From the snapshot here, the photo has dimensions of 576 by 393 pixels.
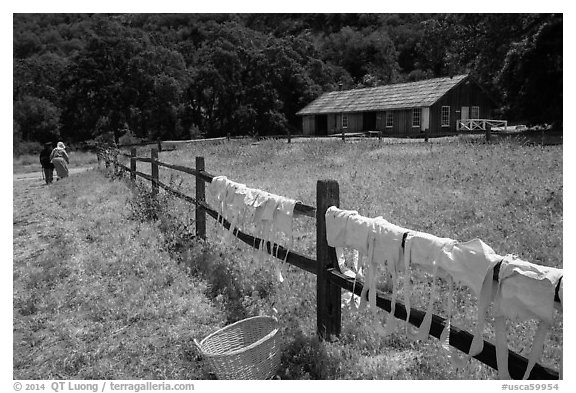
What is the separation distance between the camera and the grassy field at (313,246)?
3.71m

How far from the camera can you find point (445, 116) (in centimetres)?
3206

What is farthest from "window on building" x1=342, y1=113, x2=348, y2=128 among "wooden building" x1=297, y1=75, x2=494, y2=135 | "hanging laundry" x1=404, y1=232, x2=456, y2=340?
"hanging laundry" x1=404, y1=232, x2=456, y2=340

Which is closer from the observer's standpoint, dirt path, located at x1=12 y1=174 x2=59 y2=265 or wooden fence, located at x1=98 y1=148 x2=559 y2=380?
wooden fence, located at x1=98 y1=148 x2=559 y2=380

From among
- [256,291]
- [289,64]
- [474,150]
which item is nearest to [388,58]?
[289,64]

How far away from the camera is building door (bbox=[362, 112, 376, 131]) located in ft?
118

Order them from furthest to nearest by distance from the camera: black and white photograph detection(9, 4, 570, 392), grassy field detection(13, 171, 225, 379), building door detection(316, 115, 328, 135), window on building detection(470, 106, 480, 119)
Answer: building door detection(316, 115, 328, 135), window on building detection(470, 106, 480, 119), grassy field detection(13, 171, 225, 379), black and white photograph detection(9, 4, 570, 392)

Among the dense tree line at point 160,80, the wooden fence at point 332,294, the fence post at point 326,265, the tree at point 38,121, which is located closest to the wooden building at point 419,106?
the dense tree line at point 160,80

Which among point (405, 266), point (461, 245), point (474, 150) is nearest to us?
point (461, 245)

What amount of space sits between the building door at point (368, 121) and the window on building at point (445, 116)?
5.65 metres

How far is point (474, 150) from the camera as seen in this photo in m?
13.6

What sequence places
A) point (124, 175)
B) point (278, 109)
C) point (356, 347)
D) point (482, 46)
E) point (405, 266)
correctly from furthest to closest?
1. point (278, 109)
2. point (482, 46)
3. point (124, 175)
4. point (356, 347)
5. point (405, 266)

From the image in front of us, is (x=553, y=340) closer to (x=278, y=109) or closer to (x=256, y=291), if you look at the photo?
(x=256, y=291)

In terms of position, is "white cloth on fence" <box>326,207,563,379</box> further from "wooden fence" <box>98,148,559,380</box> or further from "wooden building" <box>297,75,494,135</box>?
"wooden building" <box>297,75,494,135</box>

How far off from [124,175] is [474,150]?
1049 cm
